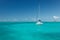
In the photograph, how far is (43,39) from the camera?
4352 mm

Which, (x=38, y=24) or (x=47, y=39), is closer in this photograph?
(x=47, y=39)

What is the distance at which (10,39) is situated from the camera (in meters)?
4.25

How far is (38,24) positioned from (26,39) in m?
4.87

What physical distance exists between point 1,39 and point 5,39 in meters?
0.19

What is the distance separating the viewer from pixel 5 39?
423 cm

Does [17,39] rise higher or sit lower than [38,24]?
lower

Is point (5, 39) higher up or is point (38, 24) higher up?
point (38, 24)

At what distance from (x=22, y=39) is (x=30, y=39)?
0.36 metres

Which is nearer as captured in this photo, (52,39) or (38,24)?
(52,39)

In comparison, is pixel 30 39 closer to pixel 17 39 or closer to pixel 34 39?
pixel 34 39

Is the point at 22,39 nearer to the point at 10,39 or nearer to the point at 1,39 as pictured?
the point at 10,39

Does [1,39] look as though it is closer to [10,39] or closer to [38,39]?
[10,39]

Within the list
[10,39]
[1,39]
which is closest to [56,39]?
[10,39]

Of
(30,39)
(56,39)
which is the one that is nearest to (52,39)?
(56,39)
